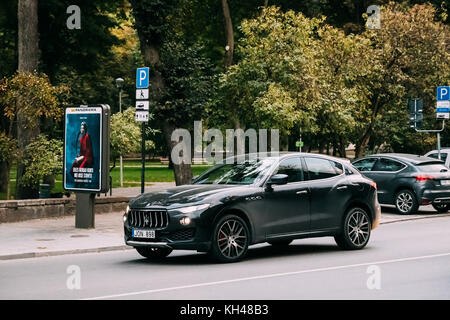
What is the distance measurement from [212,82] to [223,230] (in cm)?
1562

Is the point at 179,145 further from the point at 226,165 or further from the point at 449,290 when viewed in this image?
the point at 449,290

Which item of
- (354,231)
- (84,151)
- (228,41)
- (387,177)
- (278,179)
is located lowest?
(354,231)

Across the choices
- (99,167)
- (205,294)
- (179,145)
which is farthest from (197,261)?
(179,145)

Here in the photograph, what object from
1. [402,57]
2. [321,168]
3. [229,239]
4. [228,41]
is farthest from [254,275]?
[228,41]

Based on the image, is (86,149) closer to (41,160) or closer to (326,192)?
(41,160)

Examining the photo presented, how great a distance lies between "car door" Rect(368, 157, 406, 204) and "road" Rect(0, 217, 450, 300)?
8099mm

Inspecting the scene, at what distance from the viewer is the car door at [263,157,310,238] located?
1292 cm

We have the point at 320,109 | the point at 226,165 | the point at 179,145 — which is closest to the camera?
the point at 226,165

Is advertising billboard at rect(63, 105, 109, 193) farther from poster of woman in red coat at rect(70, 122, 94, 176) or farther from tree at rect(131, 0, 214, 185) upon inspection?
tree at rect(131, 0, 214, 185)

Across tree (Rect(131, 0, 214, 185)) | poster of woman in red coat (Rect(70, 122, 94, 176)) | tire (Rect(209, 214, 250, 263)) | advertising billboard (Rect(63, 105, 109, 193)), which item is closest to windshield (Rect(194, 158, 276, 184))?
tire (Rect(209, 214, 250, 263))

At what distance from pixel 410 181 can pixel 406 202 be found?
24.7 inches

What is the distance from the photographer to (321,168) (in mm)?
14016

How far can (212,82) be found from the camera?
27469 millimetres

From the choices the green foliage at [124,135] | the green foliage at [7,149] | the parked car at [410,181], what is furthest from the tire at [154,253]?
the parked car at [410,181]
